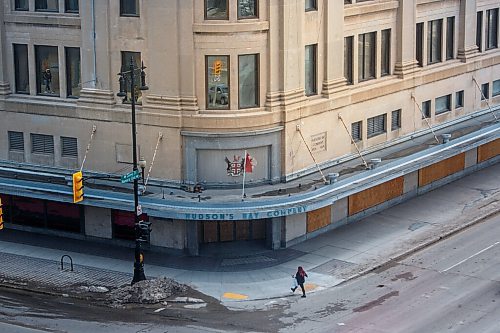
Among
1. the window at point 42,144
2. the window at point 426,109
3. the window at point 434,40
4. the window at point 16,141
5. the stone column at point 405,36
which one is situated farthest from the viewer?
the window at point 434,40

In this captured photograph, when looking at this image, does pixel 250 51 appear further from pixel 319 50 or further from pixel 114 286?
pixel 114 286

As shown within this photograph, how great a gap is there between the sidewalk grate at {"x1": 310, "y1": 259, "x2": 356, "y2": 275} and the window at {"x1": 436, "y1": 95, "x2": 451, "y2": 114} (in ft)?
57.2

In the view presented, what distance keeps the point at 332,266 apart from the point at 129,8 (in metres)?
14.6

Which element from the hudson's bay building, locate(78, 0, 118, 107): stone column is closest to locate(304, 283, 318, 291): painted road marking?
the hudson's bay building

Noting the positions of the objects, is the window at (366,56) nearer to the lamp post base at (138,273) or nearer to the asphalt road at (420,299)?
the asphalt road at (420,299)

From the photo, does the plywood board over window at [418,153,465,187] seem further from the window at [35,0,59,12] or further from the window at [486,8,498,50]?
the window at [35,0,59,12]

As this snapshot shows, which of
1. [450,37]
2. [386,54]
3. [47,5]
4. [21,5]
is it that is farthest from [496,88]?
[21,5]

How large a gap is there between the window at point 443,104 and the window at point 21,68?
22943 millimetres

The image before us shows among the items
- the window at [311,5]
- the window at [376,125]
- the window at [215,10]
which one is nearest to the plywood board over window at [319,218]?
the window at [376,125]

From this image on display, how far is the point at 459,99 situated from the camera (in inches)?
2689

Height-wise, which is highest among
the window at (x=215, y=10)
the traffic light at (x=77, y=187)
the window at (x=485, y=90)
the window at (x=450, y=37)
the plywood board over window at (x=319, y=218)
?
the window at (x=215, y=10)

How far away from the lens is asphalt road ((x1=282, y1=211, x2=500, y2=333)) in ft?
144

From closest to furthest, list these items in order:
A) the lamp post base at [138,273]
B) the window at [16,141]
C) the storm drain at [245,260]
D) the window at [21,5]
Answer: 1. the lamp post base at [138,273]
2. the storm drain at [245,260]
3. the window at [21,5]
4. the window at [16,141]

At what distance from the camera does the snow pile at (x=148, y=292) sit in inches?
1844
